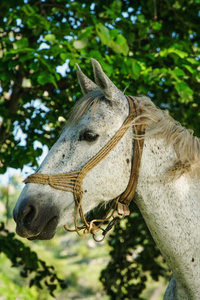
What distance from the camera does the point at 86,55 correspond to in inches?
151

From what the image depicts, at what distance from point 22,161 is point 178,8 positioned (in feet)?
8.75

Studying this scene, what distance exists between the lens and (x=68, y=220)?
238cm

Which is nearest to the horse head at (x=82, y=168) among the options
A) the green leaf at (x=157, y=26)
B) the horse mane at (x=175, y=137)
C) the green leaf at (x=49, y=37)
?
the horse mane at (x=175, y=137)

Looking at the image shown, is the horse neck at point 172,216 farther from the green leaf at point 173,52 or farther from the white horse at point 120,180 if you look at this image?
the green leaf at point 173,52

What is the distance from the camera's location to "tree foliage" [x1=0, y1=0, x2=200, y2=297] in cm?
382

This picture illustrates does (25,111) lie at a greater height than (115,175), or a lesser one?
lesser

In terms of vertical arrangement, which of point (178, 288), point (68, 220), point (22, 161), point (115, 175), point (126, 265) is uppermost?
point (115, 175)

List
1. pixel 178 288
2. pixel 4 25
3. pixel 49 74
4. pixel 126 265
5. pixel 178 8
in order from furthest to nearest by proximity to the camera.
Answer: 1. pixel 126 265
2. pixel 178 8
3. pixel 4 25
4. pixel 49 74
5. pixel 178 288

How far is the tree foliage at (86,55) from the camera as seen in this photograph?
3.82m

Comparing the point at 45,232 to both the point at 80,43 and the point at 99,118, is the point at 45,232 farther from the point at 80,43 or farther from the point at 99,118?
the point at 80,43

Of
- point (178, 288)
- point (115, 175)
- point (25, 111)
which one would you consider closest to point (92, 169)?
point (115, 175)

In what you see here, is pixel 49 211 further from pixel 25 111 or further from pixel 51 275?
pixel 51 275

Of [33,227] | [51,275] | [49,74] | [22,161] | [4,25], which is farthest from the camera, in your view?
[51,275]

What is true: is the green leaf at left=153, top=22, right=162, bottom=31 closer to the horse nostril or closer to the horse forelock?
the horse forelock
